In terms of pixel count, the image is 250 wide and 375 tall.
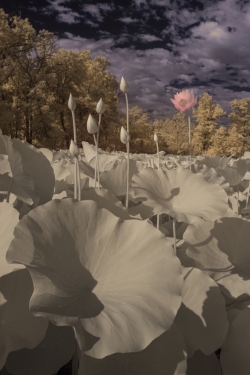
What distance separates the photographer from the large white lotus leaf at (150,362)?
0.40 metres

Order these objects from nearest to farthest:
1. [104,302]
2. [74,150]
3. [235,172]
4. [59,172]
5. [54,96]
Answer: [104,302] < [74,150] < [59,172] < [235,172] < [54,96]

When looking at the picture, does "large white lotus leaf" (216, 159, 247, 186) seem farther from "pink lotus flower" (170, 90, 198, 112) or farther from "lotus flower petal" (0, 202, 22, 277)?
"lotus flower petal" (0, 202, 22, 277)

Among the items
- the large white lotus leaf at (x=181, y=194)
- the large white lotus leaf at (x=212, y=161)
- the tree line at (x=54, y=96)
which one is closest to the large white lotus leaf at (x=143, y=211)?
the large white lotus leaf at (x=181, y=194)

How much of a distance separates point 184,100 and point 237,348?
0.92m

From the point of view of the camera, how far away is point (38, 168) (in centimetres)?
73

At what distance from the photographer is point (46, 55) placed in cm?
2320

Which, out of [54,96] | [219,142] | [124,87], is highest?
[124,87]

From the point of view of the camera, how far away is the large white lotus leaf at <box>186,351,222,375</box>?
17.8 inches

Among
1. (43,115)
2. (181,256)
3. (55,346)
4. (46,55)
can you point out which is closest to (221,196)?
(181,256)

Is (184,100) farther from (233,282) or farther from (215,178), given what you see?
(233,282)

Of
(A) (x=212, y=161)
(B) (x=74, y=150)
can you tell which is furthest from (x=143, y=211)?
(A) (x=212, y=161)

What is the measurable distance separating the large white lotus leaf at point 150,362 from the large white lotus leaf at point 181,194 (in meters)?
0.23

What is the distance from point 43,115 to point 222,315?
2110 cm

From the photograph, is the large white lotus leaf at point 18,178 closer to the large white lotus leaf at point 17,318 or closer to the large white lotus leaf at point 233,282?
the large white lotus leaf at point 17,318
